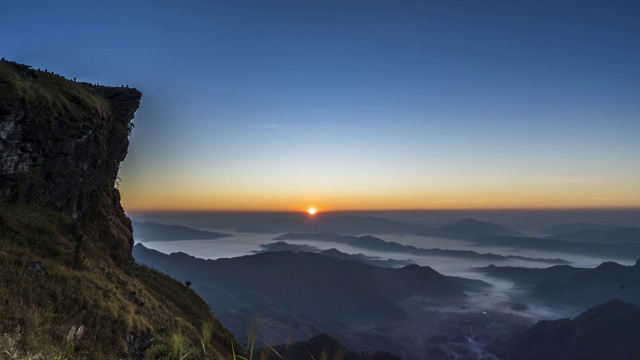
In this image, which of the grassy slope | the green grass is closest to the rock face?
the green grass

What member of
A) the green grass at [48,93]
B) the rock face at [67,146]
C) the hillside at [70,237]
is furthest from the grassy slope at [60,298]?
the green grass at [48,93]

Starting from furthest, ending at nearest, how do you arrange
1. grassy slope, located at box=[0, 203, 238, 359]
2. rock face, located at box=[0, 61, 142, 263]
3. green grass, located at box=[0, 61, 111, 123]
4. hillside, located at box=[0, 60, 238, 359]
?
green grass, located at box=[0, 61, 111, 123] < rock face, located at box=[0, 61, 142, 263] < hillside, located at box=[0, 60, 238, 359] < grassy slope, located at box=[0, 203, 238, 359]

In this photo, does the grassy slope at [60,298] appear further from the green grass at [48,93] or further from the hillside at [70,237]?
the green grass at [48,93]

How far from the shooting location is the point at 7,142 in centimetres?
2380

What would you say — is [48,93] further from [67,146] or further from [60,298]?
[60,298]

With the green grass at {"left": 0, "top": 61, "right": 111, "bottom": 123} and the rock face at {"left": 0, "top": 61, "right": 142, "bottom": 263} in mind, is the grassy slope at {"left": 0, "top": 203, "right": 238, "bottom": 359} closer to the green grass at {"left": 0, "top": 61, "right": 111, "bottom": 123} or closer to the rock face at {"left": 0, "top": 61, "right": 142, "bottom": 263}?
the rock face at {"left": 0, "top": 61, "right": 142, "bottom": 263}

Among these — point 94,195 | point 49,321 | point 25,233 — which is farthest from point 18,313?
point 94,195

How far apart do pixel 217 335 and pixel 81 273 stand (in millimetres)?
24405

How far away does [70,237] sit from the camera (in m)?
25.1

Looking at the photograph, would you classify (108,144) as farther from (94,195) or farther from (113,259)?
(113,259)

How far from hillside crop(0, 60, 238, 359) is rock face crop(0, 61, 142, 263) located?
80 mm

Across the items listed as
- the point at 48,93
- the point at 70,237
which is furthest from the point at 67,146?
the point at 70,237

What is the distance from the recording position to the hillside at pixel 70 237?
1409cm

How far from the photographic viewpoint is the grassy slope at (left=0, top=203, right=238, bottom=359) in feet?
41.1
